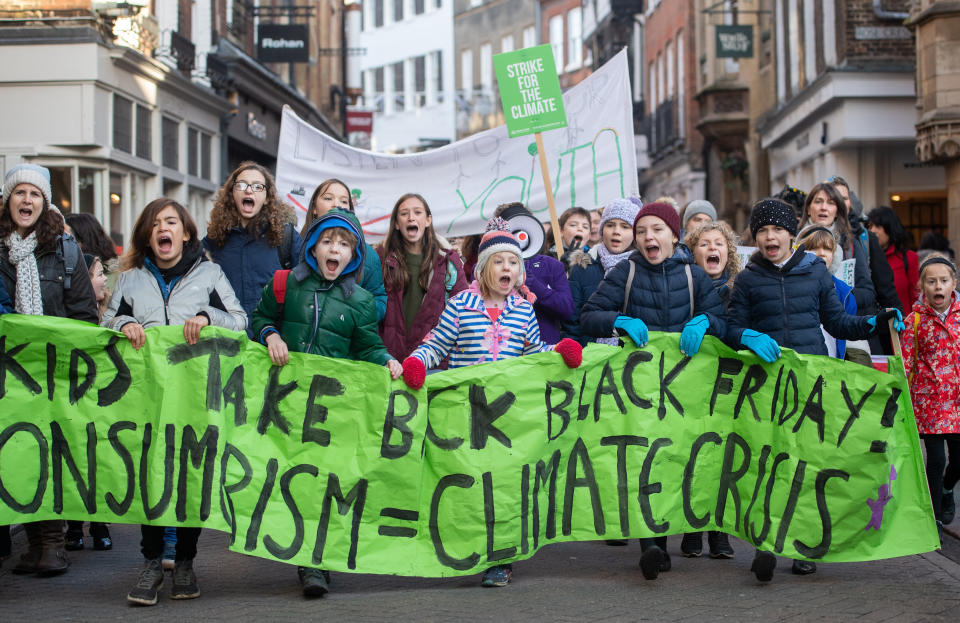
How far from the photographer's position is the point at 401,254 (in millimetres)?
8078

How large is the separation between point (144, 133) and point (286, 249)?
1410 centimetres

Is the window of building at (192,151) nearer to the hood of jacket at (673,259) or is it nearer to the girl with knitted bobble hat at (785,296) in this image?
the hood of jacket at (673,259)

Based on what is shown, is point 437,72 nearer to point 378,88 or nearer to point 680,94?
point 378,88

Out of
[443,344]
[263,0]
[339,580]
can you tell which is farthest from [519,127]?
[263,0]

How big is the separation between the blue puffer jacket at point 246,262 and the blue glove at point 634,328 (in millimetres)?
2017

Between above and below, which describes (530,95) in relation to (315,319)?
above

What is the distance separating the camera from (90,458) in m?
6.36

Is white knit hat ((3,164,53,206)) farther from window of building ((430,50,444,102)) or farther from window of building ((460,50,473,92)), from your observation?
window of building ((430,50,444,102))

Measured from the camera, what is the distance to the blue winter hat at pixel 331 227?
265 inches

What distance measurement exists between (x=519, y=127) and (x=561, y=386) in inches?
169

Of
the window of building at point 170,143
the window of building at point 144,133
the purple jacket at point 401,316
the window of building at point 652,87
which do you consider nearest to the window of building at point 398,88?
the window of building at point 652,87

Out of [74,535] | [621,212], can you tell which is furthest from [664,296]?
[74,535]

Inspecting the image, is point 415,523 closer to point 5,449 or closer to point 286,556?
point 286,556

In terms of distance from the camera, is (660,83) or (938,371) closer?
(938,371)
